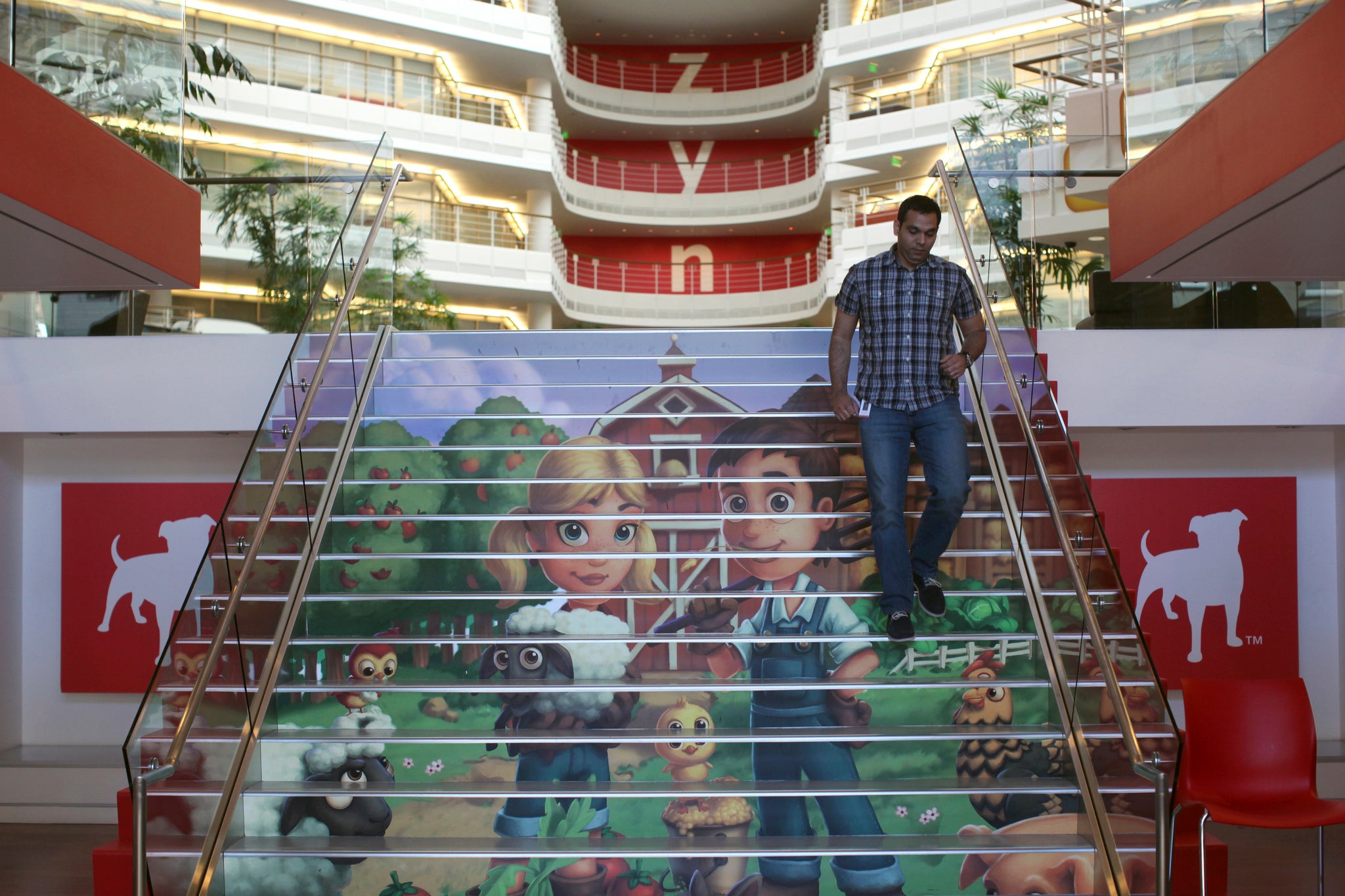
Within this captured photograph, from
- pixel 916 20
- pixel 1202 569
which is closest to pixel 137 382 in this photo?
pixel 1202 569

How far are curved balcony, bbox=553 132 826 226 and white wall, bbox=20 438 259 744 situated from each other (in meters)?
15.4

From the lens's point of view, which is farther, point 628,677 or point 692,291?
point 692,291

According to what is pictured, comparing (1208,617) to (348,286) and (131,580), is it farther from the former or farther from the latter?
(131,580)

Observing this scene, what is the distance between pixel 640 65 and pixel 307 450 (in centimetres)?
2129

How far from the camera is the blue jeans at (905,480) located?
14.4ft

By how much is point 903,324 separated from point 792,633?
4.62ft

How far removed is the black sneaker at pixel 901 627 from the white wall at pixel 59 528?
5019mm

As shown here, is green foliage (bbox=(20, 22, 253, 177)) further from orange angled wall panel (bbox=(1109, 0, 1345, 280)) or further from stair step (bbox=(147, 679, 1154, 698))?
orange angled wall panel (bbox=(1109, 0, 1345, 280))

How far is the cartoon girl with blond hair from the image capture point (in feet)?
16.3

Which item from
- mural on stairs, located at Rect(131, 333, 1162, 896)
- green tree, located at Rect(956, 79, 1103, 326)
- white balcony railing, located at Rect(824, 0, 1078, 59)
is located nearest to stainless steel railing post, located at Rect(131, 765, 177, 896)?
mural on stairs, located at Rect(131, 333, 1162, 896)

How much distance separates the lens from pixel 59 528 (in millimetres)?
7668

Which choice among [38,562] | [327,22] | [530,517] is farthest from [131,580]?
[327,22]

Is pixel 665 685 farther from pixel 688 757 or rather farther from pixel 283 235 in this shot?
pixel 283 235

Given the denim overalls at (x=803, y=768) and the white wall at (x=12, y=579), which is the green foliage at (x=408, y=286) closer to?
the white wall at (x=12, y=579)
